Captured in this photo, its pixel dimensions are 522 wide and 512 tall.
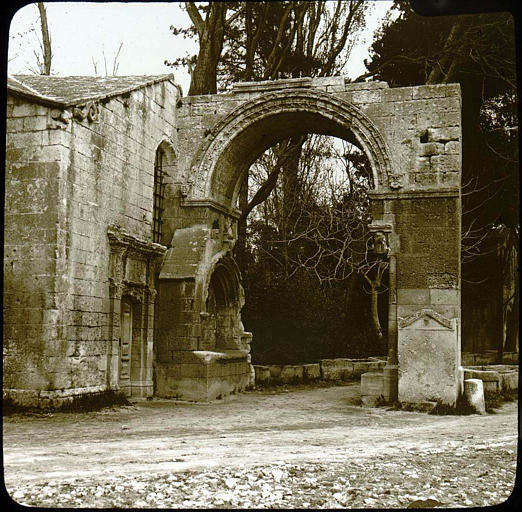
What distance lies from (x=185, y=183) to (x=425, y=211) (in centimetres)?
403

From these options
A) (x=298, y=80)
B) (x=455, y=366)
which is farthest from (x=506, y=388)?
(x=298, y=80)

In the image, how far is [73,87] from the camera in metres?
10.1

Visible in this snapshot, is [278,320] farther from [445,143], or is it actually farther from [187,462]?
[187,462]

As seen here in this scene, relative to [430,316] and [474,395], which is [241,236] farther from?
[474,395]

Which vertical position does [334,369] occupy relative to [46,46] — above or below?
below

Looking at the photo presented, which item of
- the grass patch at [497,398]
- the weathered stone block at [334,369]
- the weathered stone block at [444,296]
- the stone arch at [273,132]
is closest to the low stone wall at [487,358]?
the weathered stone block at [334,369]

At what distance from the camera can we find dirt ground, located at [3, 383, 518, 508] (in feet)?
16.2

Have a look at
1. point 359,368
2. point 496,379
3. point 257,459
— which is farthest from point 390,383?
point 359,368

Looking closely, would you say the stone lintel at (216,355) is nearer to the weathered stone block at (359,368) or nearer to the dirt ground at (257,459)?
the dirt ground at (257,459)

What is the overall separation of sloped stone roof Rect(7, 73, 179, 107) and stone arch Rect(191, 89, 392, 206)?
141cm

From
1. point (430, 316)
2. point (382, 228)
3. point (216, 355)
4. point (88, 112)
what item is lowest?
point (216, 355)

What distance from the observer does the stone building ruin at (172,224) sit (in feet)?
29.1

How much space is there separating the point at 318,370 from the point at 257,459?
9925 mm

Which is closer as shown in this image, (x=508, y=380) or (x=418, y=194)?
(x=418, y=194)
